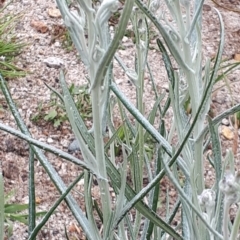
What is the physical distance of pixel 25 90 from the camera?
6.22 feet

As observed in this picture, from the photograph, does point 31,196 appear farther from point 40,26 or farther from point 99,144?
point 40,26

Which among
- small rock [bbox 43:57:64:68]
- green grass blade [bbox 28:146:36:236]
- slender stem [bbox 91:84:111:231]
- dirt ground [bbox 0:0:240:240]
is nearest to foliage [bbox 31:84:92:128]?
dirt ground [bbox 0:0:240:240]

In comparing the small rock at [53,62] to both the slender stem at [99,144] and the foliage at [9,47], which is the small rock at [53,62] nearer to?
the foliage at [9,47]

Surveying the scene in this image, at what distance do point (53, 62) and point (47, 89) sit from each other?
0.13 meters

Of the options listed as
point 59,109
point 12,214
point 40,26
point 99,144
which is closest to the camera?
point 99,144

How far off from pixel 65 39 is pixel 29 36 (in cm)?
14

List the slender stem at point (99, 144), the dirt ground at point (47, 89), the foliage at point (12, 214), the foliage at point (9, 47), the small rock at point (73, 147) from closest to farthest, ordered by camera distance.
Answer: the slender stem at point (99, 144) < the foliage at point (12, 214) < the dirt ground at point (47, 89) < the small rock at point (73, 147) < the foliage at point (9, 47)

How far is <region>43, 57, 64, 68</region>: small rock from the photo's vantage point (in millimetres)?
1986

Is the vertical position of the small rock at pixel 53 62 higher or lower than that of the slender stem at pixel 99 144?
lower

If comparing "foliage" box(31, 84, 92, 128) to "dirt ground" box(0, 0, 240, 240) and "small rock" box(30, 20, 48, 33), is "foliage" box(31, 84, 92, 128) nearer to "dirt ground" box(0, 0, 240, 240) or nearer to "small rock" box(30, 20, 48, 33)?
"dirt ground" box(0, 0, 240, 240)

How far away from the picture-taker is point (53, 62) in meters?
1.99

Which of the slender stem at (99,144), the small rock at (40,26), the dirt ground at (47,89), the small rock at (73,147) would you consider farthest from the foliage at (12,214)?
the small rock at (40,26)

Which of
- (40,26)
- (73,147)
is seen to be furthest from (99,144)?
(40,26)

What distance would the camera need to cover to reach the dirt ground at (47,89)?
1.55m
